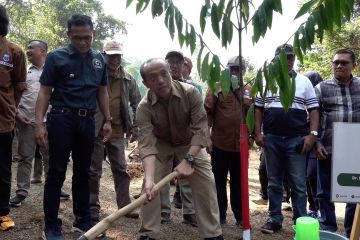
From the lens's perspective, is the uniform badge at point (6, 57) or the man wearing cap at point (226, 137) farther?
the man wearing cap at point (226, 137)

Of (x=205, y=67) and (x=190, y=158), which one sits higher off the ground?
(x=205, y=67)

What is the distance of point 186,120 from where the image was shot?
11.4 feet

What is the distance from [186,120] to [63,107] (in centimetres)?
106

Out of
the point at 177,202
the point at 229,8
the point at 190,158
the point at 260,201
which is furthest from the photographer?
the point at 260,201

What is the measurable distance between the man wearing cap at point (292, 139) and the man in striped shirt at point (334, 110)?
0.32ft

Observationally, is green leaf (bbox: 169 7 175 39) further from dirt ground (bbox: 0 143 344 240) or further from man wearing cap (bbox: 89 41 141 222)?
dirt ground (bbox: 0 143 344 240)

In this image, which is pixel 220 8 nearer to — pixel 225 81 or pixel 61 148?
pixel 225 81

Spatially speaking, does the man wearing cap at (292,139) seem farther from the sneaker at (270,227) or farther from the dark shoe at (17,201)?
the dark shoe at (17,201)

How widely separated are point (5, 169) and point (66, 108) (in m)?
0.92

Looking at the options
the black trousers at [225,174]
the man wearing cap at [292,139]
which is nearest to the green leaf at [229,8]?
the man wearing cap at [292,139]

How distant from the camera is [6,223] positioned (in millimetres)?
3678

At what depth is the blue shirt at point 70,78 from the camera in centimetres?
335

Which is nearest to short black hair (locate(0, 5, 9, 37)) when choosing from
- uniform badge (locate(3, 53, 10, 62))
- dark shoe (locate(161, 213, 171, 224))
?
uniform badge (locate(3, 53, 10, 62))

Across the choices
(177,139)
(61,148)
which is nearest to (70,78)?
(61,148)
